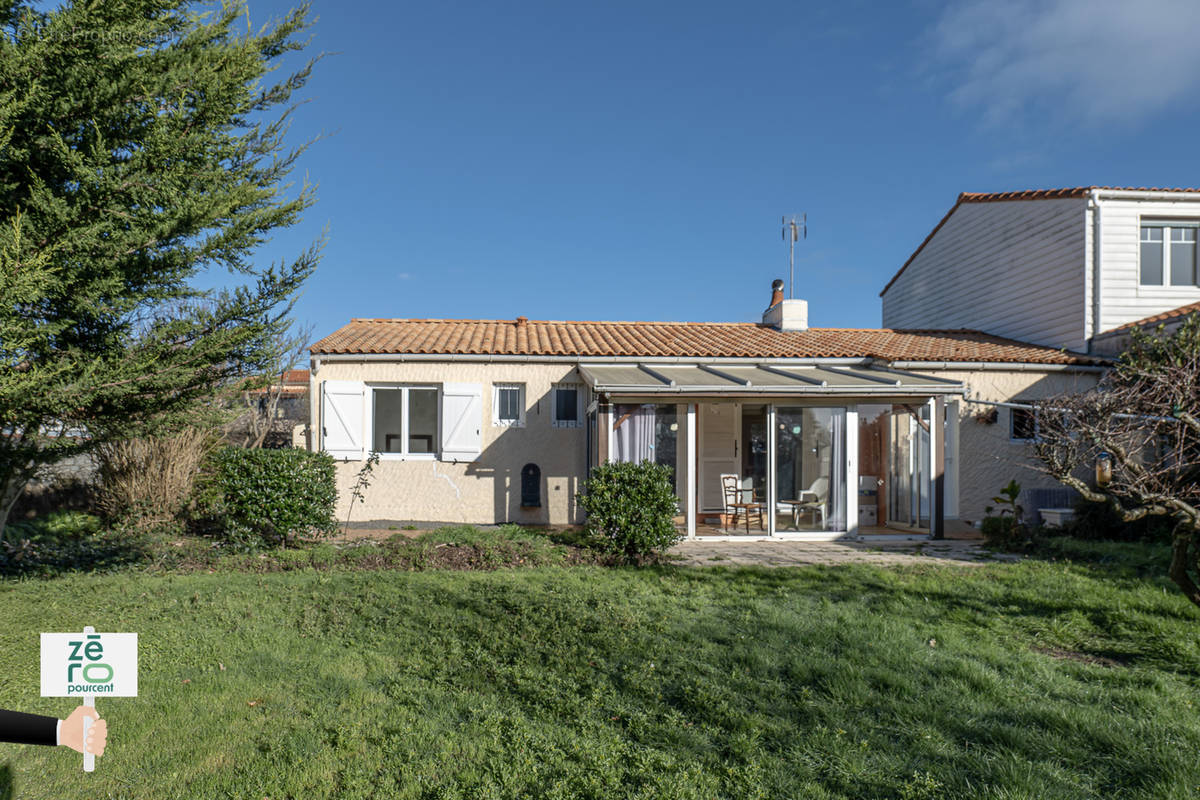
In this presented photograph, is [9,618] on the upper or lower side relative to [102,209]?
lower

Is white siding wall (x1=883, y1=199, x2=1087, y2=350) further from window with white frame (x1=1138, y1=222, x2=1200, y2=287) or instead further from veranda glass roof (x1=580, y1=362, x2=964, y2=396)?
veranda glass roof (x1=580, y1=362, x2=964, y2=396)

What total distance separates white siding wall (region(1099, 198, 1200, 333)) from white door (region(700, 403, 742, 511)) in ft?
29.8

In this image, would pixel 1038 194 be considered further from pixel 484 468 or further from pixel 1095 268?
pixel 484 468

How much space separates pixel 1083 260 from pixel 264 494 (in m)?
18.3

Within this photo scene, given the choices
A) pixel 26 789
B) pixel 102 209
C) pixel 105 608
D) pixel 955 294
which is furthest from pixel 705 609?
pixel 955 294

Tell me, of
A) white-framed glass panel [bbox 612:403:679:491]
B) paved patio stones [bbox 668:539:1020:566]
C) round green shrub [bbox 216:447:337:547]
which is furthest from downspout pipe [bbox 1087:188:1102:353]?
round green shrub [bbox 216:447:337:547]

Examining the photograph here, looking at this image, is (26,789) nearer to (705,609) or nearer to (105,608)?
(105,608)

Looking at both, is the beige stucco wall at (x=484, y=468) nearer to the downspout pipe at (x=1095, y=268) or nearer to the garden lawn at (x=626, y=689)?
the garden lawn at (x=626, y=689)

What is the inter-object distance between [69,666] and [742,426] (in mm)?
13828

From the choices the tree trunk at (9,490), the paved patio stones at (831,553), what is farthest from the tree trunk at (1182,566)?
the tree trunk at (9,490)

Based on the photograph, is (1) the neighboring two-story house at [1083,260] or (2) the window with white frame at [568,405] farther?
(1) the neighboring two-story house at [1083,260]

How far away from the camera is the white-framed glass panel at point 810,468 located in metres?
13.8

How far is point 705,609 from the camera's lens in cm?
806

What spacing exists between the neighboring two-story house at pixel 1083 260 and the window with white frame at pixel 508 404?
13326mm
